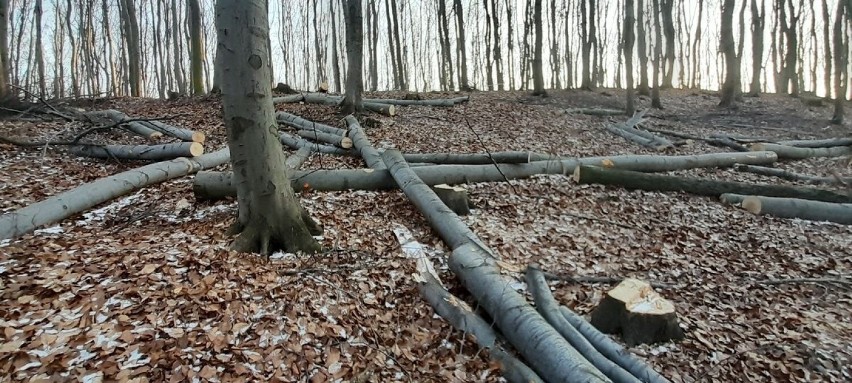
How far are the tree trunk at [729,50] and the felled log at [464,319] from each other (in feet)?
55.5

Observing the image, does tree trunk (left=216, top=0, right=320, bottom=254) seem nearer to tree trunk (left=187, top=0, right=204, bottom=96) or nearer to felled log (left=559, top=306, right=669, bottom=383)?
felled log (left=559, top=306, right=669, bottom=383)

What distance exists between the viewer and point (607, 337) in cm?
375

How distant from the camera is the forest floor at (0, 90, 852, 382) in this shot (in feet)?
10.4

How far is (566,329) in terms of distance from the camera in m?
3.76

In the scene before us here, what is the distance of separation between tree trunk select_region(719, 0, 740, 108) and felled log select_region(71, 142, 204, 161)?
1783 centimetres

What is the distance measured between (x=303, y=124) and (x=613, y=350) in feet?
27.7

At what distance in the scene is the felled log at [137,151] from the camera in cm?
758

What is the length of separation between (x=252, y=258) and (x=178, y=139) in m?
5.50

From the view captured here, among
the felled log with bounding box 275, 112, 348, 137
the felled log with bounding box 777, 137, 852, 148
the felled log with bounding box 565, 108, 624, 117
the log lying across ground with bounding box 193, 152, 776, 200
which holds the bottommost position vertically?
the log lying across ground with bounding box 193, 152, 776, 200

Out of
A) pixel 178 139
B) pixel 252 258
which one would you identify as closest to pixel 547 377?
pixel 252 258

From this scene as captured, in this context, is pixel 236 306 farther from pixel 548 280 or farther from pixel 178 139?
pixel 178 139

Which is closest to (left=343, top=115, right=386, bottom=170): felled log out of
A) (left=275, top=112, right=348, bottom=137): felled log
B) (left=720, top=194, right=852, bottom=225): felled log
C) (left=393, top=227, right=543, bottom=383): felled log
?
(left=275, top=112, right=348, bottom=137): felled log

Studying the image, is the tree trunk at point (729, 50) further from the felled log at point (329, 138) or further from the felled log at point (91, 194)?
the felled log at point (91, 194)

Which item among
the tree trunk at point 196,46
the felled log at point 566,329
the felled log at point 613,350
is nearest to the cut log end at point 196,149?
the felled log at point 566,329
